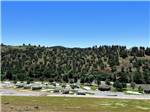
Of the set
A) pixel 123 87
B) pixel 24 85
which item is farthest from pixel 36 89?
pixel 123 87

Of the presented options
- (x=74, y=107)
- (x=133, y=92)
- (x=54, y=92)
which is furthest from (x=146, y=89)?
(x=74, y=107)

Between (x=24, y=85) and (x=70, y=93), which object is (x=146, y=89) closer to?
(x=70, y=93)

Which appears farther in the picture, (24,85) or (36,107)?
(24,85)

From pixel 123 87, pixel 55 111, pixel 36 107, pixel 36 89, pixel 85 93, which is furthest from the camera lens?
pixel 123 87

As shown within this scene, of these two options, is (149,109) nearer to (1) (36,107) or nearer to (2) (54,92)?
(1) (36,107)

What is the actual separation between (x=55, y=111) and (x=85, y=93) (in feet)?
222

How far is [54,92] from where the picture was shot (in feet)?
564

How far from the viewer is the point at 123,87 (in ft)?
647

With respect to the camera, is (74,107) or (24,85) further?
(24,85)

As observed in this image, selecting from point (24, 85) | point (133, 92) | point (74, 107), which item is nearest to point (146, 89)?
point (133, 92)

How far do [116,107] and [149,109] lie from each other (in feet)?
35.0

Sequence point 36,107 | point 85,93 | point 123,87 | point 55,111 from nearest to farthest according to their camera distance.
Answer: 1. point 55,111
2. point 36,107
3. point 85,93
4. point 123,87

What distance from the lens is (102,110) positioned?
107062 millimetres

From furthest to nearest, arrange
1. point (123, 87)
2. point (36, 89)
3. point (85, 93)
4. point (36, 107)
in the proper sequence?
point (123, 87) → point (36, 89) → point (85, 93) → point (36, 107)
